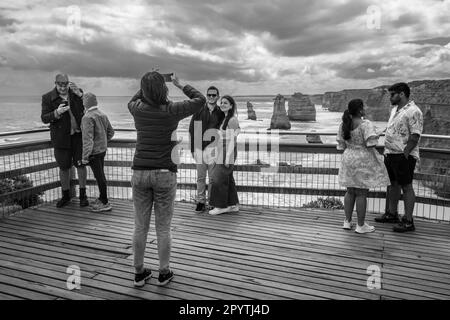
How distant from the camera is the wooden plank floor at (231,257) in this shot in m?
3.02

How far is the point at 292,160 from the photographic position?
18.3ft

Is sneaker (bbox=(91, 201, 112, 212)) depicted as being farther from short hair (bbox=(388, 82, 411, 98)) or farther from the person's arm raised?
short hair (bbox=(388, 82, 411, 98))

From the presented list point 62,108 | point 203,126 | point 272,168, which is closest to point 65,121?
point 62,108

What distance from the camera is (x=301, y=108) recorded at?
433 feet

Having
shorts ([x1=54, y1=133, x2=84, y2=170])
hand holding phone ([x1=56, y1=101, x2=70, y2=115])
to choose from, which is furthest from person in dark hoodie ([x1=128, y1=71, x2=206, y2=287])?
shorts ([x1=54, y1=133, x2=84, y2=170])

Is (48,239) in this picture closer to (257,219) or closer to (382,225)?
(257,219)

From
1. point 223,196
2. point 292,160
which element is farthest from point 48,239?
point 292,160

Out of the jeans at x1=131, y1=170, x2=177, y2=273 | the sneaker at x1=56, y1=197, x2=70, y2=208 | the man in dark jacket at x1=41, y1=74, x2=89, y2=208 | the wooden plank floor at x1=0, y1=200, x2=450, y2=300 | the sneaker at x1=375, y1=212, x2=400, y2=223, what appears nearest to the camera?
the jeans at x1=131, y1=170, x2=177, y2=273

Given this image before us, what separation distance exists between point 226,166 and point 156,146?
7.76 feet

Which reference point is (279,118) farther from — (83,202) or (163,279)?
(163,279)

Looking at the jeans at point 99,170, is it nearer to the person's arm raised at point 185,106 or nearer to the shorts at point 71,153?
the shorts at point 71,153

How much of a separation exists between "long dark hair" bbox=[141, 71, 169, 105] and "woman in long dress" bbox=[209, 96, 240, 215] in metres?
2.27

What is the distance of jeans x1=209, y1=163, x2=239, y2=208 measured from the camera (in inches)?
202

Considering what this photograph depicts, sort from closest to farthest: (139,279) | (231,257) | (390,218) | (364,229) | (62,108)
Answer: (139,279)
(231,257)
(364,229)
(390,218)
(62,108)
